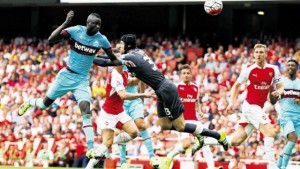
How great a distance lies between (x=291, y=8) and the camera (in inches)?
1223

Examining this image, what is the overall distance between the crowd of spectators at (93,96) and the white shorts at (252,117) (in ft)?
18.3

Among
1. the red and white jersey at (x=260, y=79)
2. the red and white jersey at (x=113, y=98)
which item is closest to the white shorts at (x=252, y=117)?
the red and white jersey at (x=260, y=79)

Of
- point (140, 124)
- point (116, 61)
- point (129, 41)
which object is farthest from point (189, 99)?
point (129, 41)

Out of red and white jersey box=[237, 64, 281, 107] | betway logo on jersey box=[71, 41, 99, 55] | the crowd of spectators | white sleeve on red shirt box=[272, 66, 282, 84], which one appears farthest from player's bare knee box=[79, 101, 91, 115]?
the crowd of spectators

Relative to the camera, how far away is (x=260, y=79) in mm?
15578

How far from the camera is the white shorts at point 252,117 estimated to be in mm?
15391

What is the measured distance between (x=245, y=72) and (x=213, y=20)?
16.8m

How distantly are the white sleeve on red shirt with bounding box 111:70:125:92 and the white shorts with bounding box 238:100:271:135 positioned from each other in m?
2.43

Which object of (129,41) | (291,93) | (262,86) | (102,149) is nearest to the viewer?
(129,41)

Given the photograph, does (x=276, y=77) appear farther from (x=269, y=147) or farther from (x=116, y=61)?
(x=116, y=61)

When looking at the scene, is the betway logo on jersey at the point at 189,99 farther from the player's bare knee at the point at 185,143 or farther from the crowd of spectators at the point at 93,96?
the crowd of spectators at the point at 93,96

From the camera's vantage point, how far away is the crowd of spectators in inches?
913

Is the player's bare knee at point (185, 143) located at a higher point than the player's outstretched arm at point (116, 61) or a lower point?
lower

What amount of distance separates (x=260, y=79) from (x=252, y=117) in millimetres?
742
